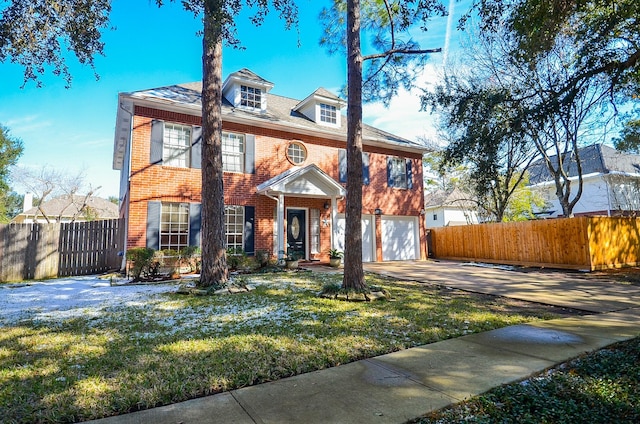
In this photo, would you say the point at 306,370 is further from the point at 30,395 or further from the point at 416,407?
the point at 30,395

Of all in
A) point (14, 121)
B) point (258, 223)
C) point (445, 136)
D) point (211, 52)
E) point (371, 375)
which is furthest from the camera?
point (14, 121)

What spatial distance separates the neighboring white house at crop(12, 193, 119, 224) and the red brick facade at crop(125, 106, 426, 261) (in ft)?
65.4

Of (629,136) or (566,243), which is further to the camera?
(629,136)

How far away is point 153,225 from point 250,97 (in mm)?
6341

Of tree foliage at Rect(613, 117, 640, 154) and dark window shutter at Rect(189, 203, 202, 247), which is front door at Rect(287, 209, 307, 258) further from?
tree foliage at Rect(613, 117, 640, 154)

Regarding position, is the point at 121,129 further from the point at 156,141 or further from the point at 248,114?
the point at 248,114

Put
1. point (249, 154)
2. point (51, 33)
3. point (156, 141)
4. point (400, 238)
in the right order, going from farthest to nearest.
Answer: point (400, 238), point (249, 154), point (156, 141), point (51, 33)

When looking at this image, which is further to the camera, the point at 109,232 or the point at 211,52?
the point at 109,232

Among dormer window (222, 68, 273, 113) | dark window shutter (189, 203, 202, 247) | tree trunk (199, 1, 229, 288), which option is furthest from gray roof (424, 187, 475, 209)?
tree trunk (199, 1, 229, 288)

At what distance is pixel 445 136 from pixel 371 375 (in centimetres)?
1852

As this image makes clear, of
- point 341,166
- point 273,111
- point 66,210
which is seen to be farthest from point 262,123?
point 66,210

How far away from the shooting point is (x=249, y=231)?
12.2 m

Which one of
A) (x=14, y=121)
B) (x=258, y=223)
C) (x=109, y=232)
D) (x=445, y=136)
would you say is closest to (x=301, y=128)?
(x=258, y=223)

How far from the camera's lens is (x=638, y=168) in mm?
23250
